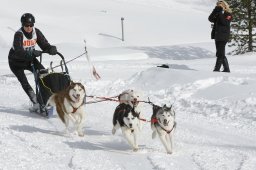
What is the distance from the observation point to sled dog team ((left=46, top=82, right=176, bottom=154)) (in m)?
6.20

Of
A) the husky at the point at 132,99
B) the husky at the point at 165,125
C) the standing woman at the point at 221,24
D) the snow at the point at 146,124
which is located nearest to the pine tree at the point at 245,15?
the snow at the point at 146,124

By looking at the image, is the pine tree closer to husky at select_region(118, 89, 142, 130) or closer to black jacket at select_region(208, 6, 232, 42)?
black jacket at select_region(208, 6, 232, 42)

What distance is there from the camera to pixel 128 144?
6797 millimetres

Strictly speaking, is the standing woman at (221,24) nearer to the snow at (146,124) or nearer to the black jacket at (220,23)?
the black jacket at (220,23)

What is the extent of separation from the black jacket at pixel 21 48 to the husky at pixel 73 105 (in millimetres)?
1262

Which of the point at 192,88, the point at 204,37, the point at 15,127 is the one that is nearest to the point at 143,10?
the point at 204,37

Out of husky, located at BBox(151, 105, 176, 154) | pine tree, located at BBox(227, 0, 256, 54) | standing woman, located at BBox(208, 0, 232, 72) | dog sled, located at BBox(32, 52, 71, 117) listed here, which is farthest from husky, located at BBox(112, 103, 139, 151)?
pine tree, located at BBox(227, 0, 256, 54)

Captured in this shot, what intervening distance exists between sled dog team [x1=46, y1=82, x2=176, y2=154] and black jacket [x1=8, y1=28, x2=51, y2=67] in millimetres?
963

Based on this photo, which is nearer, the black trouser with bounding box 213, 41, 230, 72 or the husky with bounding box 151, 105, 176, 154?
the husky with bounding box 151, 105, 176, 154

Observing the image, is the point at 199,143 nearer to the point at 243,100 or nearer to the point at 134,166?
the point at 134,166

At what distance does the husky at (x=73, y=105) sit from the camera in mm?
7133

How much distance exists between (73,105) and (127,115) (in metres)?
1.25

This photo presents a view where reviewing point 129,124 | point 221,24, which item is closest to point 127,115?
point 129,124

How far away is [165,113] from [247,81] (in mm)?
4227
